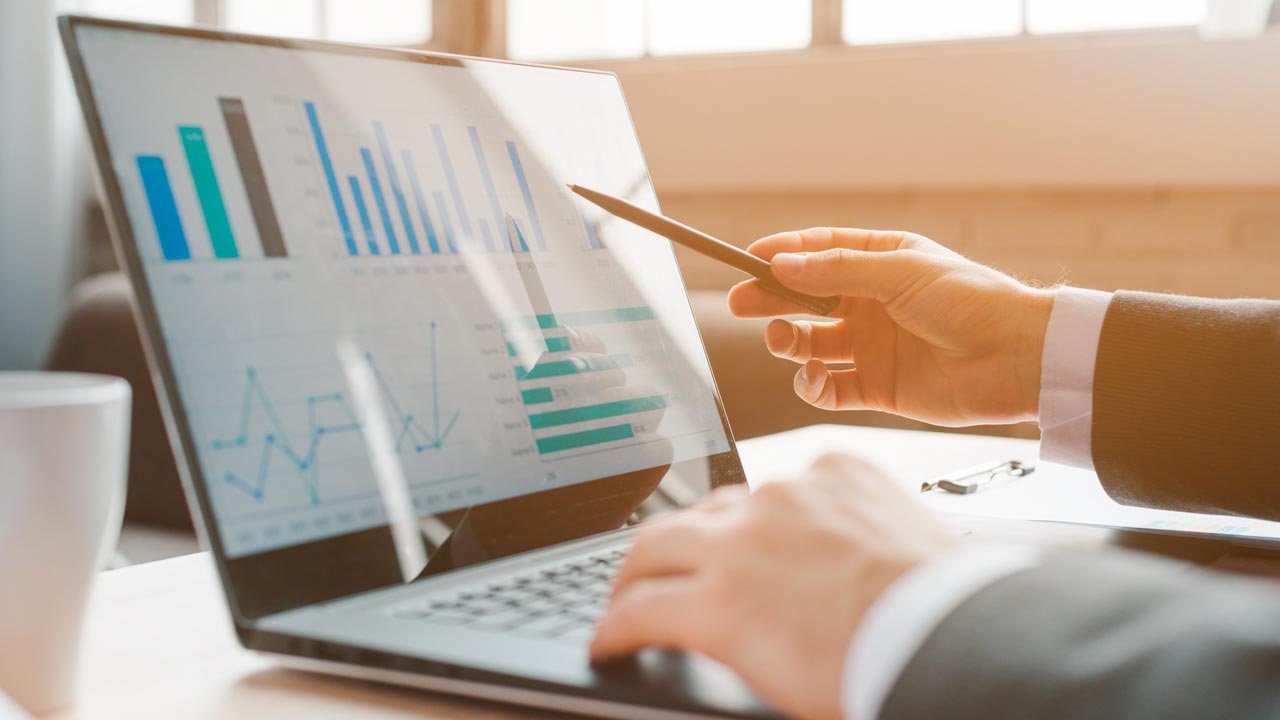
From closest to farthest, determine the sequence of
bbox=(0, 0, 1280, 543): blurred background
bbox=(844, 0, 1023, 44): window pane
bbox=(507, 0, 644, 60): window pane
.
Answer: bbox=(0, 0, 1280, 543): blurred background → bbox=(844, 0, 1023, 44): window pane → bbox=(507, 0, 644, 60): window pane

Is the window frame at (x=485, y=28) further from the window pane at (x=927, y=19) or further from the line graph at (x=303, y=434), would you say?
the line graph at (x=303, y=434)

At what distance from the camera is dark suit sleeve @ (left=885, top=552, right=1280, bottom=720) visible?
11.6 inches

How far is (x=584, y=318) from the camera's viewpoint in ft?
2.08

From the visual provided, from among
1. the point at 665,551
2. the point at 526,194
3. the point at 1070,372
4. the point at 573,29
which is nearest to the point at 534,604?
the point at 665,551

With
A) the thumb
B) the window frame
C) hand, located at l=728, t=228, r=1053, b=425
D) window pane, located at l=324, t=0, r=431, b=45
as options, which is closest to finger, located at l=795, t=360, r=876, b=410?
hand, located at l=728, t=228, r=1053, b=425

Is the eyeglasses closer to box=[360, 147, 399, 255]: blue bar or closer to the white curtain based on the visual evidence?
box=[360, 147, 399, 255]: blue bar

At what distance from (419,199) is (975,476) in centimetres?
49

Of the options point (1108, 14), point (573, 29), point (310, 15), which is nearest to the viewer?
point (1108, 14)

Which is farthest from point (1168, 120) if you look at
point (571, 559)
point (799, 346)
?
point (571, 559)

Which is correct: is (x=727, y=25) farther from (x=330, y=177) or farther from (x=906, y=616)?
(x=906, y=616)

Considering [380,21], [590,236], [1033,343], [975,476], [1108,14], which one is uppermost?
[380,21]

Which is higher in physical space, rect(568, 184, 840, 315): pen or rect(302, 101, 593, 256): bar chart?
rect(302, 101, 593, 256): bar chart

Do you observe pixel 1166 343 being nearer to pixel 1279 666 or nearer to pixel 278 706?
pixel 1279 666

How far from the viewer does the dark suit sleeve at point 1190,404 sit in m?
0.69
